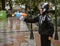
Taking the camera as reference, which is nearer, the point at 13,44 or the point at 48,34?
the point at 48,34

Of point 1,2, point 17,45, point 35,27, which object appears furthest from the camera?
point 1,2

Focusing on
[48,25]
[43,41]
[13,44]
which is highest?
[48,25]

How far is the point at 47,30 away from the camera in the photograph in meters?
6.90

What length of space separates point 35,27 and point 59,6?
421cm

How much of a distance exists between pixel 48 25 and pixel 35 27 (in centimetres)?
1292

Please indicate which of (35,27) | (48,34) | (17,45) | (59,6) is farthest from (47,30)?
(59,6)

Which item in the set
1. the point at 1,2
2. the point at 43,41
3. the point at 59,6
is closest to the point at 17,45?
the point at 43,41

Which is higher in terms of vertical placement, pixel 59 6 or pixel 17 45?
pixel 59 6

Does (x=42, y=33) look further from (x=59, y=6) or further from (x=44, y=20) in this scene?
(x=59, y=6)

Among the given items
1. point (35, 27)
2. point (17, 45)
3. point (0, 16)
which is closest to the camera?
point (17, 45)

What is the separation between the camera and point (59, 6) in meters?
22.9

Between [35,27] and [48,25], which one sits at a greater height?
[48,25]

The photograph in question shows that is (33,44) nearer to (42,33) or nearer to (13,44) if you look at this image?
(13,44)

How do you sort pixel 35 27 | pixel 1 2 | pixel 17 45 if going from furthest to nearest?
pixel 1 2 < pixel 35 27 < pixel 17 45
